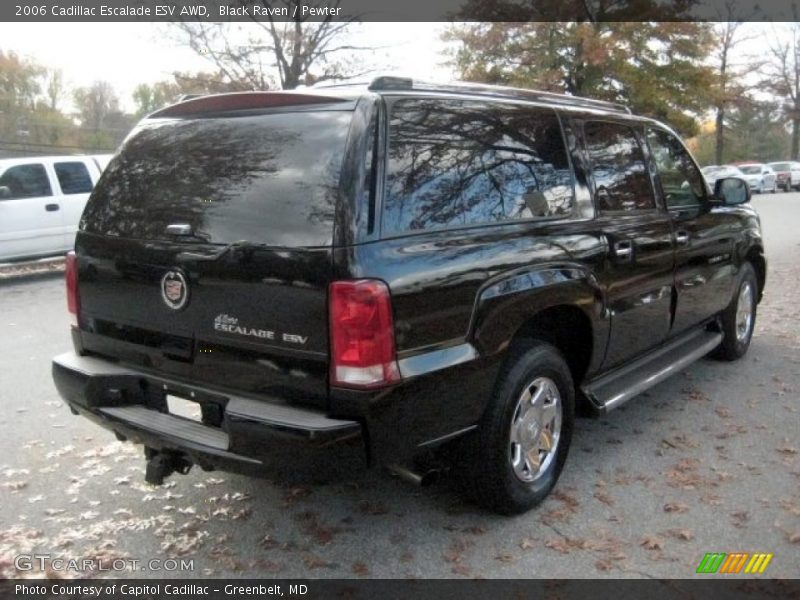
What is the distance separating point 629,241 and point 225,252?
2.34 meters

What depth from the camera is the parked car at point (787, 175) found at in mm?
41062

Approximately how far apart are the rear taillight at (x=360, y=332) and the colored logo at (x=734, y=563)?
1.63m

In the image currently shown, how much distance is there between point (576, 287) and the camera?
3674mm

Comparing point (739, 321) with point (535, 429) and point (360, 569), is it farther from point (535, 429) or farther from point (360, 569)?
point (360, 569)

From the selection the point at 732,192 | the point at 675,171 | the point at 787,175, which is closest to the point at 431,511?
the point at 675,171

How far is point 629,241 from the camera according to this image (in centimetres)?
418

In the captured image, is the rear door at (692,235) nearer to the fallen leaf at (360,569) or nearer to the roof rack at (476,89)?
the roof rack at (476,89)

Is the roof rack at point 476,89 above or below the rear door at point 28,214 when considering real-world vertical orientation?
above

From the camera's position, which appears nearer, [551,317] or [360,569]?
[360,569]

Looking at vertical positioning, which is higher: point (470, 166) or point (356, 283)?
point (470, 166)

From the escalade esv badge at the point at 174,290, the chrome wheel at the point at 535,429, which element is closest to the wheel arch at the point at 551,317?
the chrome wheel at the point at 535,429

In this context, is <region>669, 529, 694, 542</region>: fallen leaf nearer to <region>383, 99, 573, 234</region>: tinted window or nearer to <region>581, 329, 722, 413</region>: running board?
<region>581, 329, 722, 413</region>: running board

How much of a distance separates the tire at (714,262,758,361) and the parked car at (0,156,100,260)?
9.64 metres

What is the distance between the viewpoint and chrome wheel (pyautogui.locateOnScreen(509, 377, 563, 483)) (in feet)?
11.4
